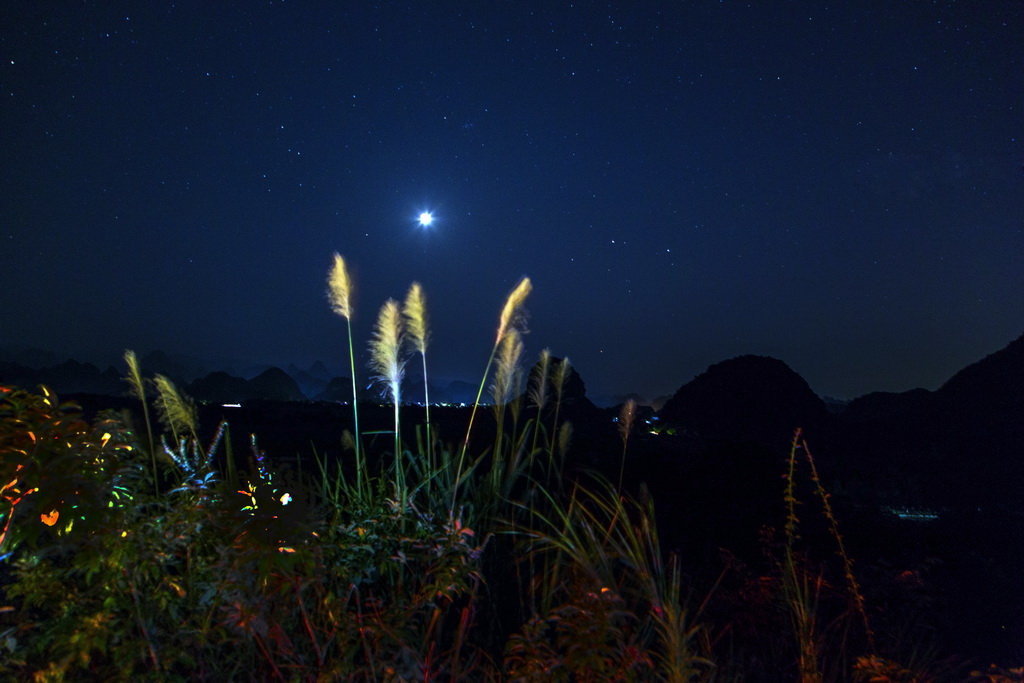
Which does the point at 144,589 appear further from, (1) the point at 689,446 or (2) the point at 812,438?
(2) the point at 812,438

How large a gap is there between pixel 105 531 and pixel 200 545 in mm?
578

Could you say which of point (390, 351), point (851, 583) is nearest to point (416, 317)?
point (390, 351)

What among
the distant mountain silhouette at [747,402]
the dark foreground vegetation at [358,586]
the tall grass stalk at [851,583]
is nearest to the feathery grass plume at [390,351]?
the dark foreground vegetation at [358,586]

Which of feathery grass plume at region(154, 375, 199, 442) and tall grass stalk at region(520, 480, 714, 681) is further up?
feathery grass plume at region(154, 375, 199, 442)

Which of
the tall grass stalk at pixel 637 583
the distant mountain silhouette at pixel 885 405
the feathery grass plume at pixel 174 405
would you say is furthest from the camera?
the distant mountain silhouette at pixel 885 405

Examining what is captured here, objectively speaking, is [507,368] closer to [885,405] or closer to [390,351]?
[390,351]

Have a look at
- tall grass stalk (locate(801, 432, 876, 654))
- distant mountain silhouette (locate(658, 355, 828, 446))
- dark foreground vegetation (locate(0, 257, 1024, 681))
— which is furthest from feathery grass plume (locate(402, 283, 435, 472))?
distant mountain silhouette (locate(658, 355, 828, 446))

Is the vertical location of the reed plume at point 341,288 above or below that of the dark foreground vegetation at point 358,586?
above

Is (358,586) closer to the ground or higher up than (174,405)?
closer to the ground

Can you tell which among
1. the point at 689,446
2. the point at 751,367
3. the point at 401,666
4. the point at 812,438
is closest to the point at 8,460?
the point at 401,666

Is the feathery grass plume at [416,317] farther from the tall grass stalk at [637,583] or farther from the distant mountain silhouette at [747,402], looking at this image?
the distant mountain silhouette at [747,402]

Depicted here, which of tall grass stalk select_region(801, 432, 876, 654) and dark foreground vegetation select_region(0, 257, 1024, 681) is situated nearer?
dark foreground vegetation select_region(0, 257, 1024, 681)

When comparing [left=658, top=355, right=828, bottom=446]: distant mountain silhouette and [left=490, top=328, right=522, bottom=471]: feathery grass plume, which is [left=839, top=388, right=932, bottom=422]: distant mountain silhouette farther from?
[left=490, top=328, right=522, bottom=471]: feathery grass plume

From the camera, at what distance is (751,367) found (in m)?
16.5
